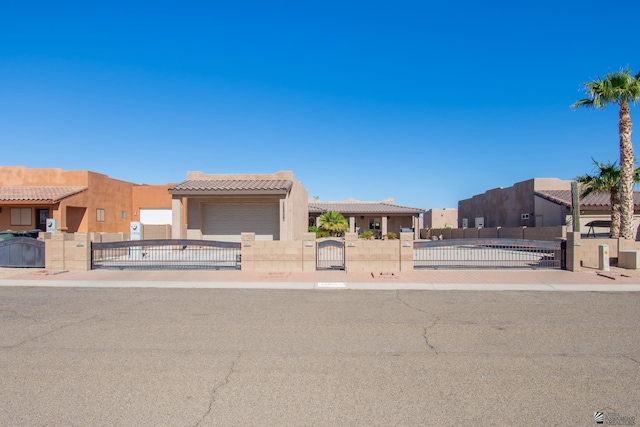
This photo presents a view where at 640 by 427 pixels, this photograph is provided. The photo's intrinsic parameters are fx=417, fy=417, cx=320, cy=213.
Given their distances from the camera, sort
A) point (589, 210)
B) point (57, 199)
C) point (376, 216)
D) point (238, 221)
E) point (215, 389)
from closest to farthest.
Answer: point (215, 389) < point (57, 199) < point (238, 221) < point (589, 210) < point (376, 216)

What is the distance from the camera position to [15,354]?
20.1 ft

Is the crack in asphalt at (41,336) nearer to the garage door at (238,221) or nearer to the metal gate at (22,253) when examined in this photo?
the metal gate at (22,253)

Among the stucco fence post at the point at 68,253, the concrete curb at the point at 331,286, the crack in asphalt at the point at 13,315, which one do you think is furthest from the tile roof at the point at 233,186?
the crack in asphalt at the point at 13,315

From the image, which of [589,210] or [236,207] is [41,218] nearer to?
[236,207]

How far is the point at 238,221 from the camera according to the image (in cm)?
2939

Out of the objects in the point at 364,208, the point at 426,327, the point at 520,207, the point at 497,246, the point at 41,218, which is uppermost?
the point at 364,208

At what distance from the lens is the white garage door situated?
38000 millimetres

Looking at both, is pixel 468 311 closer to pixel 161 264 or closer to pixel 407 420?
pixel 407 420

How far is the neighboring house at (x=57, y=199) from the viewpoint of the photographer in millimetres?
29144

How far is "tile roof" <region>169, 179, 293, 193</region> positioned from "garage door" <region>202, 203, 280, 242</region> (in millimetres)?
1587

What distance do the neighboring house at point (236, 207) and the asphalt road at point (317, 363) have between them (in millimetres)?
18020

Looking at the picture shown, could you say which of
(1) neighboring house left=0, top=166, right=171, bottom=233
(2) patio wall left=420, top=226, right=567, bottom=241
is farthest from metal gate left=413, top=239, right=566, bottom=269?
(1) neighboring house left=0, top=166, right=171, bottom=233

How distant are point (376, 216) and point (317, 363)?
3790 centimetres

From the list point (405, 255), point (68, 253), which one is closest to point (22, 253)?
point (68, 253)
